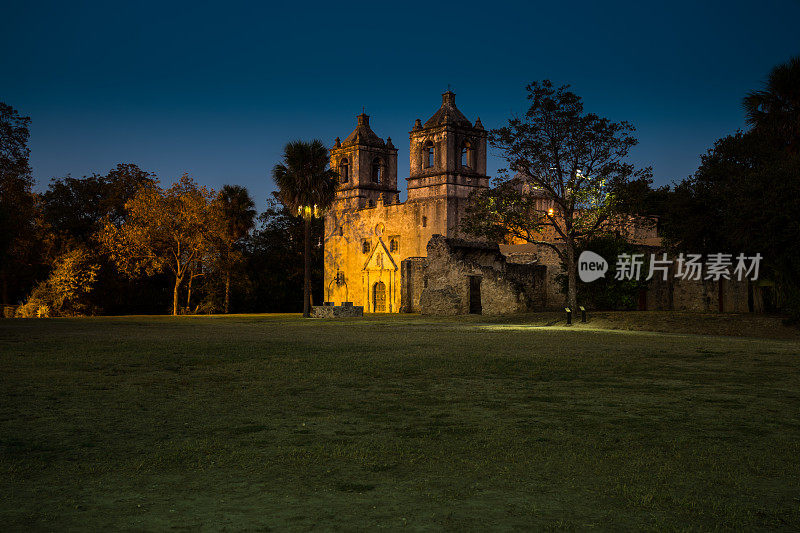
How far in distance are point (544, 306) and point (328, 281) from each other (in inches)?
1102

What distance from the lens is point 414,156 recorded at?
174 feet

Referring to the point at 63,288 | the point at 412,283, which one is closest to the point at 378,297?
the point at 412,283

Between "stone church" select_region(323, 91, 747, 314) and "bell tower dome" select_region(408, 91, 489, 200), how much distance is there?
0.24 ft

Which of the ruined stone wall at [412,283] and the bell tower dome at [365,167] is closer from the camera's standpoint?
the ruined stone wall at [412,283]

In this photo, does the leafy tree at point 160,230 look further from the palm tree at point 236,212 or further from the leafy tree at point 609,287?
the leafy tree at point 609,287

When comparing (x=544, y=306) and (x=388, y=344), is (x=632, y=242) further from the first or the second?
(x=388, y=344)

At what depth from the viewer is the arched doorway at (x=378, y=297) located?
52.3 meters

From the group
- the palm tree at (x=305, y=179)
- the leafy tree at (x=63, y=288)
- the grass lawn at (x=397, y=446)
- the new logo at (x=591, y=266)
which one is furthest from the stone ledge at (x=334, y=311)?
the grass lawn at (x=397, y=446)

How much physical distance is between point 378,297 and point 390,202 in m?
8.22

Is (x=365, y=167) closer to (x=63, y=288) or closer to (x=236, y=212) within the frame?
(x=236, y=212)

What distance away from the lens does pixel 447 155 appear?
51.0 metres

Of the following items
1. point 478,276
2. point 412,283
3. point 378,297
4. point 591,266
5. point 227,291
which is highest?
point 591,266

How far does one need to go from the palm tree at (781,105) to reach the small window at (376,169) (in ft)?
124

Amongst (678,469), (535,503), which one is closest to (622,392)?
(678,469)
